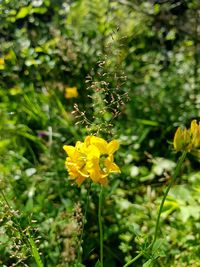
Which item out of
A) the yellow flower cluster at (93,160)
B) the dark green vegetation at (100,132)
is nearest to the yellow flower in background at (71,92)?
the dark green vegetation at (100,132)

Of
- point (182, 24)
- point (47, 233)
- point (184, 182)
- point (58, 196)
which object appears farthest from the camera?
point (182, 24)

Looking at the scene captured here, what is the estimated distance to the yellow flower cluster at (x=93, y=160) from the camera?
125 centimetres

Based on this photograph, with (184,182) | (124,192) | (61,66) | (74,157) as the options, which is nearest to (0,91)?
(61,66)

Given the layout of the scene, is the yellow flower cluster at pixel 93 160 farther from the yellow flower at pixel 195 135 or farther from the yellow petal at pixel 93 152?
the yellow flower at pixel 195 135

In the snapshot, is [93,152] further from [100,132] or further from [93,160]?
[100,132]

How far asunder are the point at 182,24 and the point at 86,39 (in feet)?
3.01

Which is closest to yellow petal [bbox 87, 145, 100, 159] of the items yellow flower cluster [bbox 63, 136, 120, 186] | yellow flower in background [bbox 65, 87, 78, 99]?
yellow flower cluster [bbox 63, 136, 120, 186]

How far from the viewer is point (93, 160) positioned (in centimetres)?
125

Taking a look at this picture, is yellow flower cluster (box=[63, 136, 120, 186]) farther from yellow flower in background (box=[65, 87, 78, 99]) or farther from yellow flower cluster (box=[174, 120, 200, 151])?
yellow flower in background (box=[65, 87, 78, 99])

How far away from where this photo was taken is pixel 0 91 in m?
2.95

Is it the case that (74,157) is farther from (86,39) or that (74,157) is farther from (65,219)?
(86,39)

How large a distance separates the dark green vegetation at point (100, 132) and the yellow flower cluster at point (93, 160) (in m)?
0.07

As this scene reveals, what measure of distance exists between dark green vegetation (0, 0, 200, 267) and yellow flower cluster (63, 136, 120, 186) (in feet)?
0.23

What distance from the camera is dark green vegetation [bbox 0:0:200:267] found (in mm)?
1733
